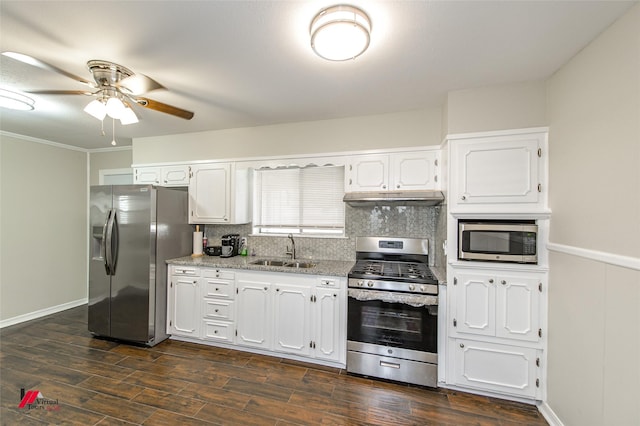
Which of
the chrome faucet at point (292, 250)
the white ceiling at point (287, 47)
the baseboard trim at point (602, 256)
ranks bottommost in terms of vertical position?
the chrome faucet at point (292, 250)

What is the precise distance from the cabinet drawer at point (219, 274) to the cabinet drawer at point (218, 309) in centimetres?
27

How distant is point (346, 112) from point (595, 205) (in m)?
2.10

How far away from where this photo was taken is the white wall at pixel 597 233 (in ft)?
4.21

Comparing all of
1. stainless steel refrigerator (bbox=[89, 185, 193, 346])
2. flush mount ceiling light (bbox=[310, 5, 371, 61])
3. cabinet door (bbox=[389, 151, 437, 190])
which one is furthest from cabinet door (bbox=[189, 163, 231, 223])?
flush mount ceiling light (bbox=[310, 5, 371, 61])

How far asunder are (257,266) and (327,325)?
0.93 m

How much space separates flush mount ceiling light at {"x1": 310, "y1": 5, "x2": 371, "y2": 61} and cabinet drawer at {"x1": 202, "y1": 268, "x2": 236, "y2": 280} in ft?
7.60

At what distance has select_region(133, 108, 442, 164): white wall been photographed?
8.77 feet

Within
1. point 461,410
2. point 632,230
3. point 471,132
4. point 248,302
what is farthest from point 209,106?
point 461,410

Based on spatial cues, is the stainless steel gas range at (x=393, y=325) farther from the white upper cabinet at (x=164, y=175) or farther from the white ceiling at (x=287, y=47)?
the white upper cabinet at (x=164, y=175)

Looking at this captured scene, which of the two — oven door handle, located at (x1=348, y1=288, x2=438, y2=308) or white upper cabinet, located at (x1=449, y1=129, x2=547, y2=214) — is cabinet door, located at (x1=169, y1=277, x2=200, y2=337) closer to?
oven door handle, located at (x1=348, y1=288, x2=438, y2=308)

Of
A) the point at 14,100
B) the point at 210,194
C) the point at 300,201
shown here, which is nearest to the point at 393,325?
the point at 300,201

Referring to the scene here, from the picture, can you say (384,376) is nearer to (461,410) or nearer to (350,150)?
(461,410)

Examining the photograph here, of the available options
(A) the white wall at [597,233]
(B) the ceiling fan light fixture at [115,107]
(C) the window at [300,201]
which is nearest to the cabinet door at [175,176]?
(C) the window at [300,201]

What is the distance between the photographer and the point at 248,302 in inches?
108
